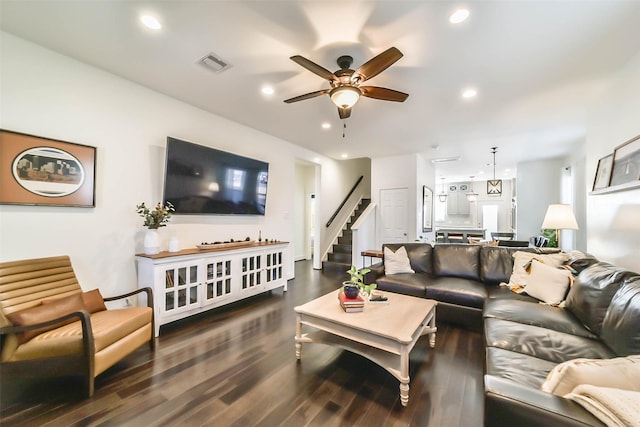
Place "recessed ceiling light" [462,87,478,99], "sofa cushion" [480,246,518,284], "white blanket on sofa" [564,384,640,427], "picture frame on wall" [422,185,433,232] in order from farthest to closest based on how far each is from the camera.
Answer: "picture frame on wall" [422,185,433,232], "sofa cushion" [480,246,518,284], "recessed ceiling light" [462,87,478,99], "white blanket on sofa" [564,384,640,427]

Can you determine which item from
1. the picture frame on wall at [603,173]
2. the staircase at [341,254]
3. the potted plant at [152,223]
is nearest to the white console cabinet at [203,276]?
the potted plant at [152,223]

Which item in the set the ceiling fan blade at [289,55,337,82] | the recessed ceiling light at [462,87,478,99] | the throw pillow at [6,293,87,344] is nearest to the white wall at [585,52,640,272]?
the recessed ceiling light at [462,87,478,99]

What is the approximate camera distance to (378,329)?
189 cm

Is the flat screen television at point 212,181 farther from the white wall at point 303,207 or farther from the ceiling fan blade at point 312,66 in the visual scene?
the white wall at point 303,207

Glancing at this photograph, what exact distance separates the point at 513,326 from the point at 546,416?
4.35ft

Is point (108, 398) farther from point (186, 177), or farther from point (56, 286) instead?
point (186, 177)

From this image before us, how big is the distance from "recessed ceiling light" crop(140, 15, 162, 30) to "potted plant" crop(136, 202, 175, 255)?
1780mm

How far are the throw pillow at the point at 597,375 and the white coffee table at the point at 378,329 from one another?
31.6 inches

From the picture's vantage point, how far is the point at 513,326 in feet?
6.57

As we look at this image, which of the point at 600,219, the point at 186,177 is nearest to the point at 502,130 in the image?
the point at 600,219

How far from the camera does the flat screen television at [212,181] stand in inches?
126

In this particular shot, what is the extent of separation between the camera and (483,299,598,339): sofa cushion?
196cm

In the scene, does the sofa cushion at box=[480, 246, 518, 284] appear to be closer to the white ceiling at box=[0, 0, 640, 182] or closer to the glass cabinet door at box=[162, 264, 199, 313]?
the white ceiling at box=[0, 0, 640, 182]

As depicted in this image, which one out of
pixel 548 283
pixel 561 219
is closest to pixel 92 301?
pixel 548 283
